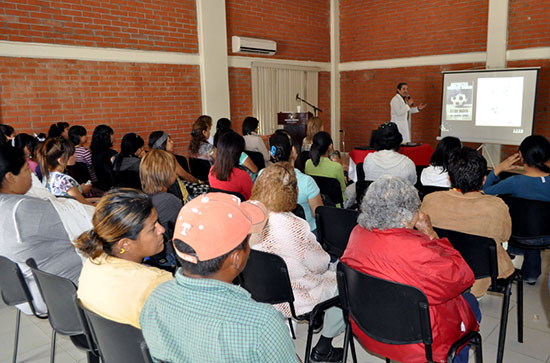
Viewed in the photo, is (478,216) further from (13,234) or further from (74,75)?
(74,75)

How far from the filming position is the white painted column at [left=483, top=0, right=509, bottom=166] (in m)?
7.29

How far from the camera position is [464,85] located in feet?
25.0

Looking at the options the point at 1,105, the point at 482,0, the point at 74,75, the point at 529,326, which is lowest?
the point at 529,326

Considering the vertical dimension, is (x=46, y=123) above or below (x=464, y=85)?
below

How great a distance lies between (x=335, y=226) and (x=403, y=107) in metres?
5.89

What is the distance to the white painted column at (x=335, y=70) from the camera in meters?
9.55

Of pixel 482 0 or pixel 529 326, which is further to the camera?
pixel 482 0

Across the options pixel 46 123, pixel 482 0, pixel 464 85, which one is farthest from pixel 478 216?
pixel 482 0

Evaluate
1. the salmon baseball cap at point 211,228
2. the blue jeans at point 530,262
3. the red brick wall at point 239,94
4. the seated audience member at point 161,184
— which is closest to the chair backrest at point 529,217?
the blue jeans at point 530,262

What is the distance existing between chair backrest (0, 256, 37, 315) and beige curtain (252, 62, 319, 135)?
21.1 ft

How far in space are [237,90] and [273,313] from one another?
7.27 m

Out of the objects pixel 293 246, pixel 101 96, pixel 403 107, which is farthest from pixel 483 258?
pixel 403 107

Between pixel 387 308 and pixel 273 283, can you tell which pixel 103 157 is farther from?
pixel 387 308

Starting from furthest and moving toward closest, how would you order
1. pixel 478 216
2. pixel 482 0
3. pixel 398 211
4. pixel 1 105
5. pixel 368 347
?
pixel 482 0, pixel 1 105, pixel 478 216, pixel 368 347, pixel 398 211
